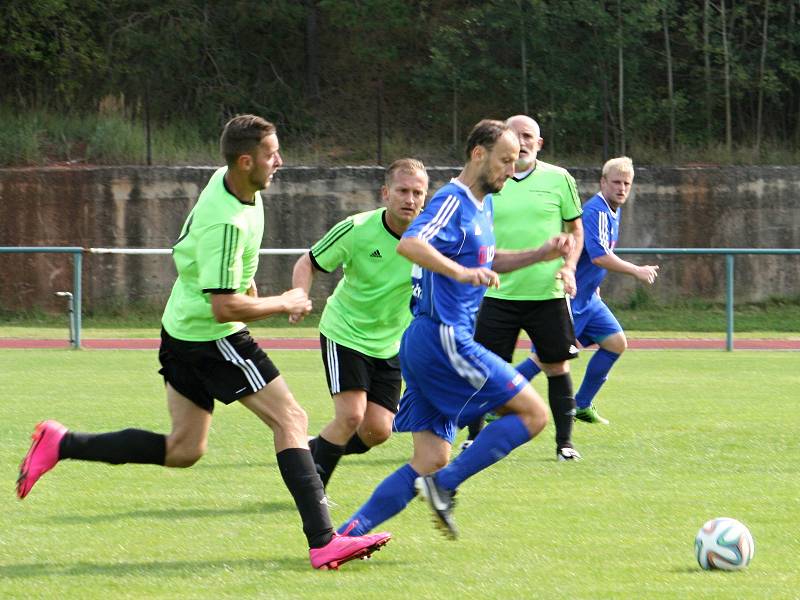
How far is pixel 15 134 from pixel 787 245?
13.5 m

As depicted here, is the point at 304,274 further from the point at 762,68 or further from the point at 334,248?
the point at 762,68

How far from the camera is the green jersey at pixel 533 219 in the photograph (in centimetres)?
877

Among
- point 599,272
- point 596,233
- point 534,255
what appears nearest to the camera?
point 534,255

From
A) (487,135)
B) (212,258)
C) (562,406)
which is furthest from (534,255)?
(562,406)

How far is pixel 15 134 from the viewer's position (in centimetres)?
2469

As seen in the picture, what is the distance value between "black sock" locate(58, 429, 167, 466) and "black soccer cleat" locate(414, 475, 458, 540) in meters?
1.24

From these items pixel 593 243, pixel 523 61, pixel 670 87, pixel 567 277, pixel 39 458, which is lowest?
pixel 39 458

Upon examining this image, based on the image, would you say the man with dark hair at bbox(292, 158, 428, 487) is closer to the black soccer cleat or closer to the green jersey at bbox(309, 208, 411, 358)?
the green jersey at bbox(309, 208, 411, 358)

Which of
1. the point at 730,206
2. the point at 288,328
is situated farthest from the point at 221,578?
the point at 730,206

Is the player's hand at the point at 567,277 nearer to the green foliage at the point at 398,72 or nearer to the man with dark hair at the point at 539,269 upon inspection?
the man with dark hair at the point at 539,269

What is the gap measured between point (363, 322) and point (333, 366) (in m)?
0.28

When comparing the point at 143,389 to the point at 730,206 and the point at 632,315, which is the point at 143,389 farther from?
the point at 730,206

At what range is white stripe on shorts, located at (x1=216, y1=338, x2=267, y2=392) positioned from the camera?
5801 mm

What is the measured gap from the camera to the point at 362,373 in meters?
7.23
